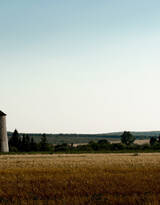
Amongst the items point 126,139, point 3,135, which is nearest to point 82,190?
point 3,135

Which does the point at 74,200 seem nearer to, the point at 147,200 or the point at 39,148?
the point at 147,200

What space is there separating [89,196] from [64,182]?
132 inches

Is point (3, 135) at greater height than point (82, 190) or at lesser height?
greater

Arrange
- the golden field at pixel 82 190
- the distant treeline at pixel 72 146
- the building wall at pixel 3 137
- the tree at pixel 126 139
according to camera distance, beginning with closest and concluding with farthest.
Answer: the golden field at pixel 82 190 → the building wall at pixel 3 137 → the distant treeline at pixel 72 146 → the tree at pixel 126 139

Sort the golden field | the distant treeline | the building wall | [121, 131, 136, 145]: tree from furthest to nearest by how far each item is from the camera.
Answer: [121, 131, 136, 145]: tree → the distant treeline → the building wall → the golden field

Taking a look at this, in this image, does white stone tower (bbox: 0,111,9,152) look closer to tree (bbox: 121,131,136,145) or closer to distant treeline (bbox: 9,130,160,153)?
distant treeline (bbox: 9,130,160,153)

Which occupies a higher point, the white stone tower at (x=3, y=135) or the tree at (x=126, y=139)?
the white stone tower at (x=3, y=135)

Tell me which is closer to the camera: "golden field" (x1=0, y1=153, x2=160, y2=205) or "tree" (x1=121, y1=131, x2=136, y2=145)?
"golden field" (x1=0, y1=153, x2=160, y2=205)

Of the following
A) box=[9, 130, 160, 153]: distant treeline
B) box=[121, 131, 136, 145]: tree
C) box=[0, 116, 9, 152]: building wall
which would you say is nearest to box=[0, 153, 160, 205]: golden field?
box=[0, 116, 9, 152]: building wall

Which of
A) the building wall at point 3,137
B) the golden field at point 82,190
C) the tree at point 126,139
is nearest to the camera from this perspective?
the golden field at point 82,190

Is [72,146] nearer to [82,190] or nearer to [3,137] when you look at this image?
[3,137]

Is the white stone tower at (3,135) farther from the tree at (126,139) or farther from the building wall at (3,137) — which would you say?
the tree at (126,139)

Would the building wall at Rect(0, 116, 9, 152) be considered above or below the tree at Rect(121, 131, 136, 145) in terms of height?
above

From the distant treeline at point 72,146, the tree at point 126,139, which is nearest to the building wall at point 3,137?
the distant treeline at point 72,146
